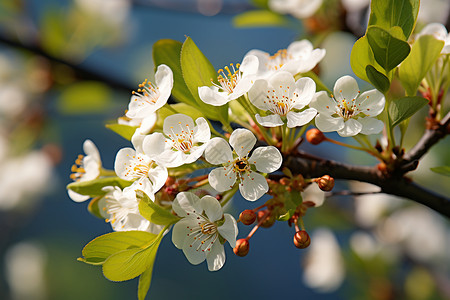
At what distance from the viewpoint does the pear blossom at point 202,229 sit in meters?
0.60

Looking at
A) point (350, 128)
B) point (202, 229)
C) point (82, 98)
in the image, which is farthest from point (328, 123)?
point (82, 98)

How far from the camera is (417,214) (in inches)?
84.6

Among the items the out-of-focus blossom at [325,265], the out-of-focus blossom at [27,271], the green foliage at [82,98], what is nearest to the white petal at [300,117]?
the green foliage at [82,98]

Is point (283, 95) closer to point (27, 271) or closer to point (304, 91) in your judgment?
point (304, 91)

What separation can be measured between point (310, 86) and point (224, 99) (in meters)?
0.13

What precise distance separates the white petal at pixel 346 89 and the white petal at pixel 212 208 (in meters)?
0.23

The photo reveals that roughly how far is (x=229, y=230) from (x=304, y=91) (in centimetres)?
23

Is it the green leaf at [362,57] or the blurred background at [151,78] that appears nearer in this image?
the green leaf at [362,57]

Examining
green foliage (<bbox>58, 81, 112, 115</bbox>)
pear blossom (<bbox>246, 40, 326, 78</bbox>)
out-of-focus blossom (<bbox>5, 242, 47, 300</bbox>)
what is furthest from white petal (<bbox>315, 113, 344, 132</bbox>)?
out-of-focus blossom (<bbox>5, 242, 47, 300</bbox>)

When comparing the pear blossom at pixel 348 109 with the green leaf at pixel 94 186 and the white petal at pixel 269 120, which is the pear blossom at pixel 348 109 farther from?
the green leaf at pixel 94 186

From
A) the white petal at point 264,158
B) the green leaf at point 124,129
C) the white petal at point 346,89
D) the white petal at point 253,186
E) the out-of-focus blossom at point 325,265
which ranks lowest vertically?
the out-of-focus blossom at point 325,265

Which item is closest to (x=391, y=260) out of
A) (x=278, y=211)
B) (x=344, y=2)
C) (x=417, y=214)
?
(x=417, y=214)

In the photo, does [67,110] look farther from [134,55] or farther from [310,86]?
[310,86]

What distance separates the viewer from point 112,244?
1.98ft
